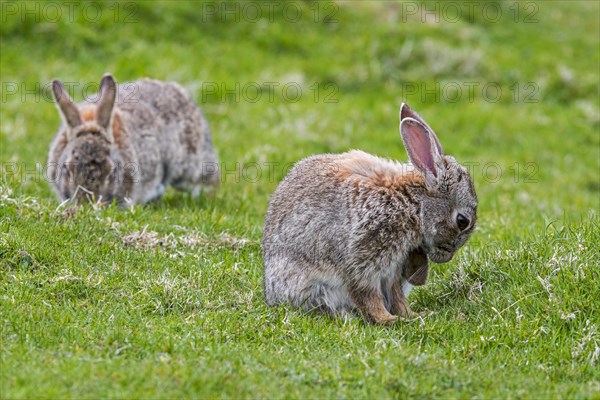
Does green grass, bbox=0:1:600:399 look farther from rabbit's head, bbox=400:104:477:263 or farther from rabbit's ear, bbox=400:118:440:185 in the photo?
rabbit's ear, bbox=400:118:440:185

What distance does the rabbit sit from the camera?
7.82 m

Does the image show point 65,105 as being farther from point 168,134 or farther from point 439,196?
point 439,196

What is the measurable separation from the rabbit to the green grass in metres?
0.28

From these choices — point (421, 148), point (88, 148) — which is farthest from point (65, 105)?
point (421, 148)

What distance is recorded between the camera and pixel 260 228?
1054 centimetres

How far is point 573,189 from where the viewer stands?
14.9 m

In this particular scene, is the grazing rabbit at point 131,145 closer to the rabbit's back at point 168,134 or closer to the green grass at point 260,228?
the rabbit's back at point 168,134

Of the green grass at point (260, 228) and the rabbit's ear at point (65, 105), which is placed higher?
the rabbit's ear at point (65, 105)

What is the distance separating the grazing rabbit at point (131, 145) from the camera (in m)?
11.6

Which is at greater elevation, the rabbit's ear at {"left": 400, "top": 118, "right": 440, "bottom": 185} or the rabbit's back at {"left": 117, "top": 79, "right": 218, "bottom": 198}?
the rabbit's ear at {"left": 400, "top": 118, "right": 440, "bottom": 185}

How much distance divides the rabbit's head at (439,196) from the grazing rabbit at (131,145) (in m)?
4.48

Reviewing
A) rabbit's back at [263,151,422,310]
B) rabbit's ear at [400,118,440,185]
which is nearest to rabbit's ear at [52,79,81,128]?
rabbit's back at [263,151,422,310]

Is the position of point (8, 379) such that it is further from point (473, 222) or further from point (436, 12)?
point (436, 12)

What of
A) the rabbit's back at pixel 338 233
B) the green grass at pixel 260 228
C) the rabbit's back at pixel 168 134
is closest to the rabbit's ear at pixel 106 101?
the rabbit's back at pixel 168 134
